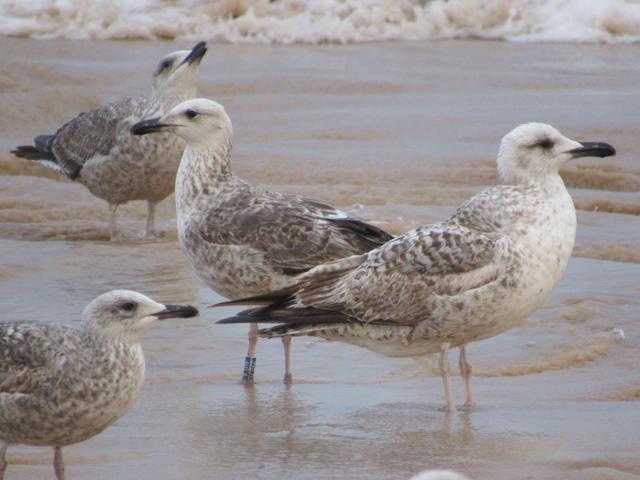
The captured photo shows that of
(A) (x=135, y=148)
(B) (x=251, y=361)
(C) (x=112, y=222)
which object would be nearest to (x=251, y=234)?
(B) (x=251, y=361)

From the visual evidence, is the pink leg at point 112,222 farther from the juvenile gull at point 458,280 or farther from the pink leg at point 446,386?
the pink leg at point 446,386

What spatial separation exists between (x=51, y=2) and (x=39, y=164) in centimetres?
857

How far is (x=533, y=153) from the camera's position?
7000 mm

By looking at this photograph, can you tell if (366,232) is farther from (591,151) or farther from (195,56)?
(195,56)

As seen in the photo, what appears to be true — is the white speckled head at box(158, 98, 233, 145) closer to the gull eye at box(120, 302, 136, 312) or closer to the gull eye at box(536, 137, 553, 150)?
the gull eye at box(536, 137, 553, 150)

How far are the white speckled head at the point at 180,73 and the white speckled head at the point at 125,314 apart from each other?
463cm

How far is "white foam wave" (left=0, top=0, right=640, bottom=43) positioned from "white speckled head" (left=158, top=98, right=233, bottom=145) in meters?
10.9

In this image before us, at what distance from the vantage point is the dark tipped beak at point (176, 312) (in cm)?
582

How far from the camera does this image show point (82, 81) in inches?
610

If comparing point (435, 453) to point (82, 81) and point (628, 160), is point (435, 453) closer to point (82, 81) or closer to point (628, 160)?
point (628, 160)

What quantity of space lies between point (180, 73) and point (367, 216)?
169 cm

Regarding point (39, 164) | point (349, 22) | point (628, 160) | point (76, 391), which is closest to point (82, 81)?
point (39, 164)

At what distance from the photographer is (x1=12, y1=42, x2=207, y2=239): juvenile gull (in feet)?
33.3

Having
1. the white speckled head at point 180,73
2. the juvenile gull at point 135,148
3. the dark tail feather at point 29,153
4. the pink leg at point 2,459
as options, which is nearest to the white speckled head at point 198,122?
the juvenile gull at point 135,148
